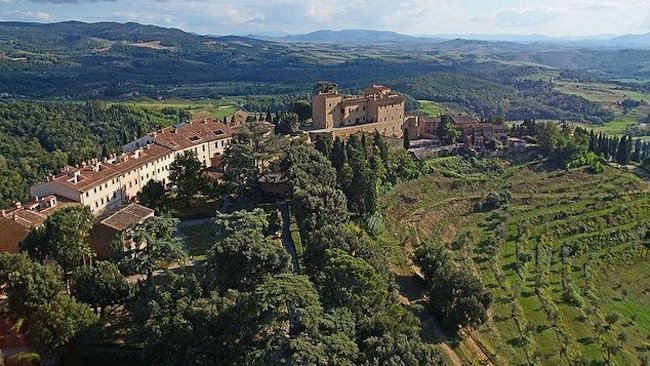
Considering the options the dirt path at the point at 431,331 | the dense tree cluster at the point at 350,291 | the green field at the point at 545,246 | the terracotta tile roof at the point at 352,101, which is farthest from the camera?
the terracotta tile roof at the point at 352,101

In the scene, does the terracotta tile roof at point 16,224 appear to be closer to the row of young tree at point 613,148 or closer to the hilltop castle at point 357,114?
the hilltop castle at point 357,114

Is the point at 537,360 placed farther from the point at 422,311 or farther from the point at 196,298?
the point at 196,298

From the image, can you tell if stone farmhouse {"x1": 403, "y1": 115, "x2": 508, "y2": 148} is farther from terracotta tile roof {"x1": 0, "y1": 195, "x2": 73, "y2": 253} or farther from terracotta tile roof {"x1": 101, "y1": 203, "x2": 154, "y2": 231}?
terracotta tile roof {"x1": 0, "y1": 195, "x2": 73, "y2": 253}

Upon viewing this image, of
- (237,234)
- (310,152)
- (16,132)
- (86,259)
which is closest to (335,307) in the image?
(237,234)

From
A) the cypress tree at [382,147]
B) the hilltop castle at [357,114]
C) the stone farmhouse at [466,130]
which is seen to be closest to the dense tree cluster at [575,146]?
the stone farmhouse at [466,130]

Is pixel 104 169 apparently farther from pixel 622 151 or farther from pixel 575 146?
pixel 622 151
